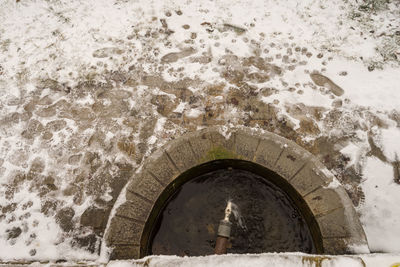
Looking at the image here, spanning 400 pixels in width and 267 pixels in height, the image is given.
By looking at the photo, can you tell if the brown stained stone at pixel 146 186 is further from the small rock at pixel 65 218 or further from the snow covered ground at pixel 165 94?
the small rock at pixel 65 218

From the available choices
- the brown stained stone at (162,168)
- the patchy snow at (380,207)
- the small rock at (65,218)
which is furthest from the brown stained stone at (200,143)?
the patchy snow at (380,207)

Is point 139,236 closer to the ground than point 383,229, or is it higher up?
closer to the ground

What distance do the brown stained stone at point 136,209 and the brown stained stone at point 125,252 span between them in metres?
0.22

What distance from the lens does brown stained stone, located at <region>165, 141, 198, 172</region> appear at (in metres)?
2.35

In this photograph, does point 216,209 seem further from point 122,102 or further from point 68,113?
point 68,113

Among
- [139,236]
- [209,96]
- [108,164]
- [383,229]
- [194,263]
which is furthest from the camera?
[209,96]

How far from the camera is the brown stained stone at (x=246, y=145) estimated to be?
2369mm

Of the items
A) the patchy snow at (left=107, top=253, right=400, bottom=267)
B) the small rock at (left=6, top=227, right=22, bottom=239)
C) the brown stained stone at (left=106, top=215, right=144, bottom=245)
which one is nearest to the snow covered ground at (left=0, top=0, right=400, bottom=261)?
the small rock at (left=6, top=227, right=22, bottom=239)

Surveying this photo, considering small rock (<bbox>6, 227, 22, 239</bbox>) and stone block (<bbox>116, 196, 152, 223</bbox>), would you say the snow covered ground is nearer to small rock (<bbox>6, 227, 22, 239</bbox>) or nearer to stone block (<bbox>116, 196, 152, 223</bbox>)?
small rock (<bbox>6, 227, 22, 239</bbox>)

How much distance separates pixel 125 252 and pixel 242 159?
4.12 ft

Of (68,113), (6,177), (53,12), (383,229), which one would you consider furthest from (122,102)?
(383,229)

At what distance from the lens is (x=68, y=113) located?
3068mm

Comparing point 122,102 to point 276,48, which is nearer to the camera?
point 122,102

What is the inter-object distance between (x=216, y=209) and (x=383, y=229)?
1.58 metres
